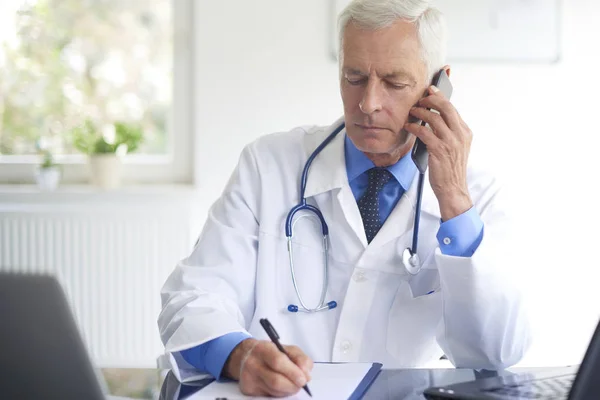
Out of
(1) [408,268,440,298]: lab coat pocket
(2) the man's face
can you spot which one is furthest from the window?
(1) [408,268,440,298]: lab coat pocket

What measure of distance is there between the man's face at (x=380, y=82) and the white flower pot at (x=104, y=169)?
170 cm

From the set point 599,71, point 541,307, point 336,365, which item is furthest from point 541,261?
point 336,365

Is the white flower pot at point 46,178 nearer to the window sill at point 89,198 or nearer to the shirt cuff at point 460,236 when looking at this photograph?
the window sill at point 89,198

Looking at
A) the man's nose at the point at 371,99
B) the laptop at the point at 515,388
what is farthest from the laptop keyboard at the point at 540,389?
the man's nose at the point at 371,99

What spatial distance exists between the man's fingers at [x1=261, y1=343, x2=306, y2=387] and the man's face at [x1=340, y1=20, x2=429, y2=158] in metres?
0.59

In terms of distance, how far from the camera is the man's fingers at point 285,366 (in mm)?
1114

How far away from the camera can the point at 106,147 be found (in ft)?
10.2

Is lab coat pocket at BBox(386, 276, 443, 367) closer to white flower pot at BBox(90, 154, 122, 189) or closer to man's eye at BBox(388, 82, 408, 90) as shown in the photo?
man's eye at BBox(388, 82, 408, 90)

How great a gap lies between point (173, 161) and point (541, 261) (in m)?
1.59

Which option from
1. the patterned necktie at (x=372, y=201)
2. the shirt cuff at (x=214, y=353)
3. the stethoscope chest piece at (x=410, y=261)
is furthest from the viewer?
the patterned necktie at (x=372, y=201)

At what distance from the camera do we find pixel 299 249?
5.33 ft

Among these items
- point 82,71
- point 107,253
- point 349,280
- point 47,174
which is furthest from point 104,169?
point 349,280

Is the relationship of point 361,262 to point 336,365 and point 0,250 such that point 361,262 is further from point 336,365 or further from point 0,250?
point 0,250

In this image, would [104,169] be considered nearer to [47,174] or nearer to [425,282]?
[47,174]
